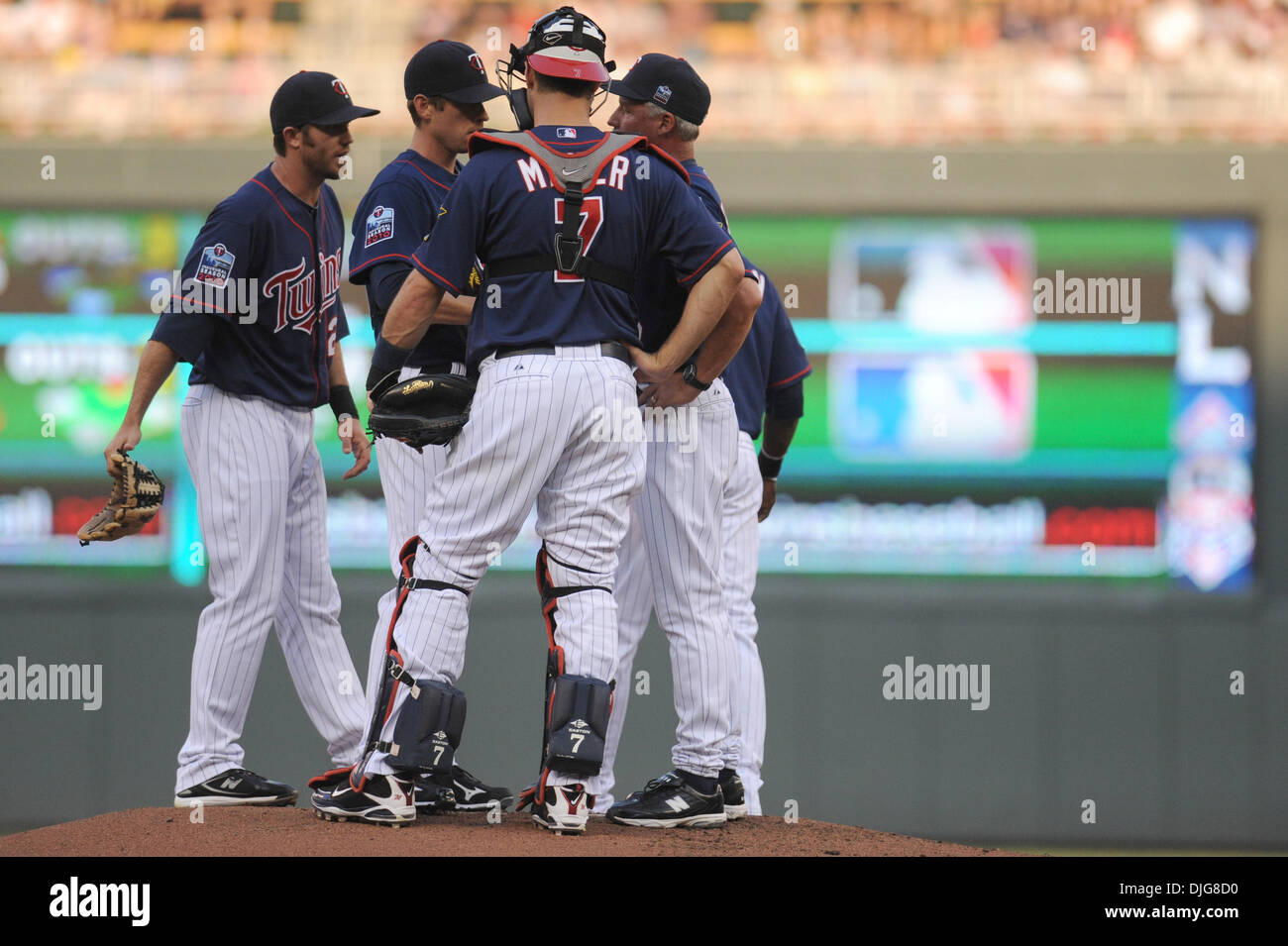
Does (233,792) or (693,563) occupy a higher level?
(693,563)

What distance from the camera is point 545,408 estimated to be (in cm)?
317

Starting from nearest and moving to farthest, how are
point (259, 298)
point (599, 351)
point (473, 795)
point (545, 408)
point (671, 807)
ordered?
1. point (545, 408)
2. point (599, 351)
3. point (671, 807)
4. point (473, 795)
5. point (259, 298)

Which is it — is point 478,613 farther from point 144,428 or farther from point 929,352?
point 929,352

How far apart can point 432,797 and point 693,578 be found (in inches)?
33.8

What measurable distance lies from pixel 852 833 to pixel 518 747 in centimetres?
397

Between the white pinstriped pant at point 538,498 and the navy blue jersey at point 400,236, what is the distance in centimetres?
48

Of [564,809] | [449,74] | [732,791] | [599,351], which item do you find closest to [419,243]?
[449,74]

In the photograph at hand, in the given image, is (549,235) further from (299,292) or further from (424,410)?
(299,292)

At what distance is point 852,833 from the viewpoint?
363 cm

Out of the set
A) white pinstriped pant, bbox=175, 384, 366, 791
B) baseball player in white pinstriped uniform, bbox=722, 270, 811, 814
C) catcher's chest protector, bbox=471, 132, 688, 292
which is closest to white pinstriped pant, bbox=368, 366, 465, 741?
white pinstriped pant, bbox=175, 384, 366, 791

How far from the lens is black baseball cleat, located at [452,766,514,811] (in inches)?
145

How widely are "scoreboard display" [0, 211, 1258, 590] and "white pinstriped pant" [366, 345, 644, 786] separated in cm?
418

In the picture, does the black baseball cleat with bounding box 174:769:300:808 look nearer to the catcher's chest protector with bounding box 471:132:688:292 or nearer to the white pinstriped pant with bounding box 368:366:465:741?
the white pinstriped pant with bounding box 368:366:465:741
